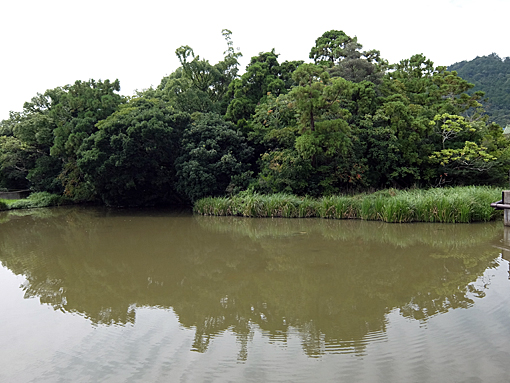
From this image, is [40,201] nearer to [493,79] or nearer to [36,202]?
[36,202]

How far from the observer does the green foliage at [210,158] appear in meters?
16.8

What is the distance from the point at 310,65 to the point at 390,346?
40.9ft

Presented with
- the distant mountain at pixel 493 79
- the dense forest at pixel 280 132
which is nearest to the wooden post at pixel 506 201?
the dense forest at pixel 280 132

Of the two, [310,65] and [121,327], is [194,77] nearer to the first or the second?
[310,65]

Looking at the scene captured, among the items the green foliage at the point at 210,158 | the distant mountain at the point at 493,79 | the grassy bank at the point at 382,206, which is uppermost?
the distant mountain at the point at 493,79

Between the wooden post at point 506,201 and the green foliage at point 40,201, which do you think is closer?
the wooden post at point 506,201

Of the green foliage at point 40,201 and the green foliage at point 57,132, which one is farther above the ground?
the green foliage at point 57,132

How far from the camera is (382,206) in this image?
12.9 meters

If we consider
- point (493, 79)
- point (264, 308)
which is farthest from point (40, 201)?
point (493, 79)

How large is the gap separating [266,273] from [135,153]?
11.5m

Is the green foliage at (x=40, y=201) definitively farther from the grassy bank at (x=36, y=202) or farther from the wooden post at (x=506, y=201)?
the wooden post at (x=506, y=201)

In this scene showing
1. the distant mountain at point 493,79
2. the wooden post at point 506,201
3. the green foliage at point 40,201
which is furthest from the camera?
the distant mountain at point 493,79

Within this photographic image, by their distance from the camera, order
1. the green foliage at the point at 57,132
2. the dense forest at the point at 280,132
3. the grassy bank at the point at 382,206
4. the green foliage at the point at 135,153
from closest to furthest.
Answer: the grassy bank at the point at 382,206, the dense forest at the point at 280,132, the green foliage at the point at 135,153, the green foliage at the point at 57,132

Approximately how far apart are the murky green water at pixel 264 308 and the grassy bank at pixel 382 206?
1.11 meters
